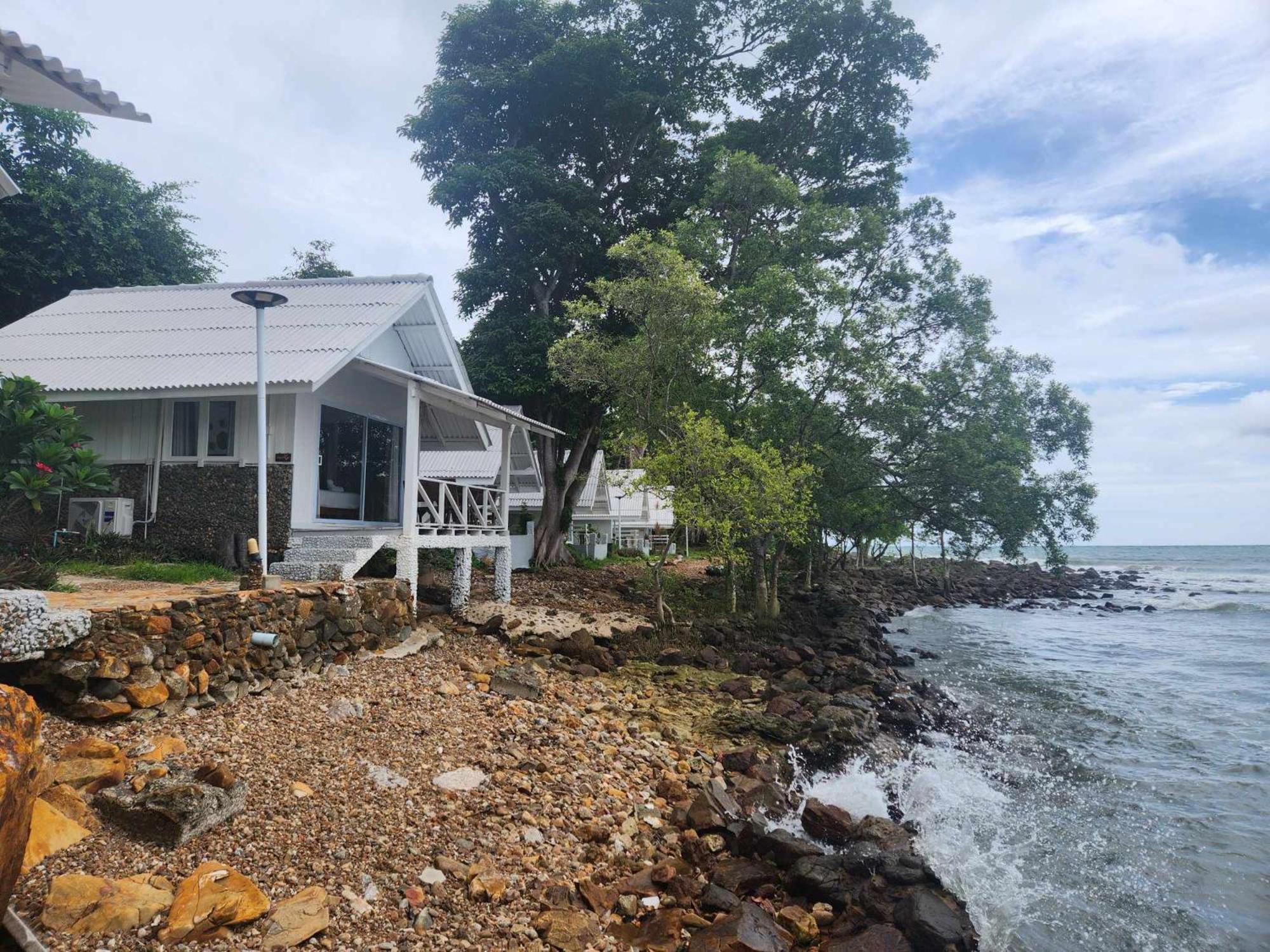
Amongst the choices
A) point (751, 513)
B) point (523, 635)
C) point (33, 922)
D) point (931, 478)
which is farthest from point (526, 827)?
point (931, 478)

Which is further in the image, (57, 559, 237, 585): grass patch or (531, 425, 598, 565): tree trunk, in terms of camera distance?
(531, 425, 598, 565): tree trunk

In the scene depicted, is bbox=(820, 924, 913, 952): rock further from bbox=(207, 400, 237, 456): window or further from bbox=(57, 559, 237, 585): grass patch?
bbox=(207, 400, 237, 456): window

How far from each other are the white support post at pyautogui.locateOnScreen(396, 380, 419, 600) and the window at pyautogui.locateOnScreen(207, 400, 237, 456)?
2.82 metres

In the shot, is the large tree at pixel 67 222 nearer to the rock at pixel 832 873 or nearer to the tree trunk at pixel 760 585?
the tree trunk at pixel 760 585

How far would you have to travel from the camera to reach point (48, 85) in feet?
19.5

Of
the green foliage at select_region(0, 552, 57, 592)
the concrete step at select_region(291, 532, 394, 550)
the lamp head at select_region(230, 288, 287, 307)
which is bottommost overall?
the green foliage at select_region(0, 552, 57, 592)

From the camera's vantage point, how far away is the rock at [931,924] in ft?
17.3

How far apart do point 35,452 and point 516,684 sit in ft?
25.5

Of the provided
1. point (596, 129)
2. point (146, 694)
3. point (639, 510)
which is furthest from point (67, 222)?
point (639, 510)

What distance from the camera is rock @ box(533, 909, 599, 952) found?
479 centimetres

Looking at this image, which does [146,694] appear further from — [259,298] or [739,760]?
[739,760]

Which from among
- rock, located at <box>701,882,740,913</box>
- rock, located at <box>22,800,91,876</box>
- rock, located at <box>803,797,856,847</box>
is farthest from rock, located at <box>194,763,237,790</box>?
rock, located at <box>803,797,856,847</box>

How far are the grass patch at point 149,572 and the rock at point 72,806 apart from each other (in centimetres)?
571

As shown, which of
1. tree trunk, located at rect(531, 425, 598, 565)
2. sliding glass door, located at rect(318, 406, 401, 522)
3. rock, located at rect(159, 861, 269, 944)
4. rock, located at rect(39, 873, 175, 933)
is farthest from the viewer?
tree trunk, located at rect(531, 425, 598, 565)
